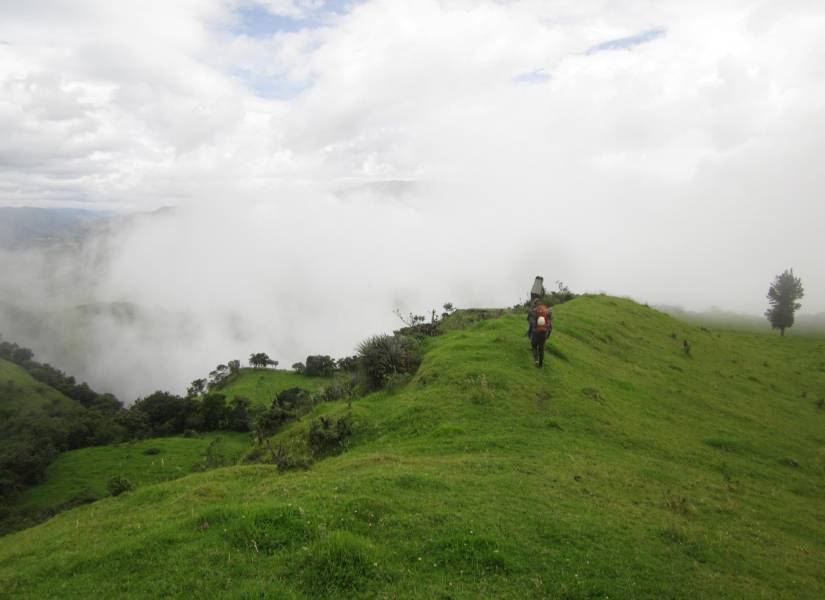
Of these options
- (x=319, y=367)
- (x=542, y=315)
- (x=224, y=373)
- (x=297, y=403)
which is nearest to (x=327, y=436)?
(x=542, y=315)

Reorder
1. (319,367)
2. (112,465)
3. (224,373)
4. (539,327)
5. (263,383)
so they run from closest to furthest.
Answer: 1. (539,327)
2. (112,465)
3. (263,383)
4. (319,367)
5. (224,373)

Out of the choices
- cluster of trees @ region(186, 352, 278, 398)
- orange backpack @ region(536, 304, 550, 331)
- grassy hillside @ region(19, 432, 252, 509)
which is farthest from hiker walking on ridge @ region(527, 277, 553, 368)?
cluster of trees @ region(186, 352, 278, 398)

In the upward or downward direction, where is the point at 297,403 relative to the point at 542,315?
downward

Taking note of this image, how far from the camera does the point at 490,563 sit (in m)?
7.93

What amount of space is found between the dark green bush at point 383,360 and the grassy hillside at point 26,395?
337 feet

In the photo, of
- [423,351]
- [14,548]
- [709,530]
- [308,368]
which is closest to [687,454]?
[709,530]

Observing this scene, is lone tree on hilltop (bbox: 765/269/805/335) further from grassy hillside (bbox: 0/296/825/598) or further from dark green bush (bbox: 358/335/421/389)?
dark green bush (bbox: 358/335/421/389)

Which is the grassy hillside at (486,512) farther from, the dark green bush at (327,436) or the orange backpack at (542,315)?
the orange backpack at (542,315)

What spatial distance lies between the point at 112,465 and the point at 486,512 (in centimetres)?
6683

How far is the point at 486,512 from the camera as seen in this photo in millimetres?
9609

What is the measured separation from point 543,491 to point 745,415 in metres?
17.1

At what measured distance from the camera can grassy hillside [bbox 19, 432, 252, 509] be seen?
54719mm

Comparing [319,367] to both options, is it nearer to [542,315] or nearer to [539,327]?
[539,327]

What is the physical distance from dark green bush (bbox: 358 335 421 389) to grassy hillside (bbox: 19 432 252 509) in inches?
1458
